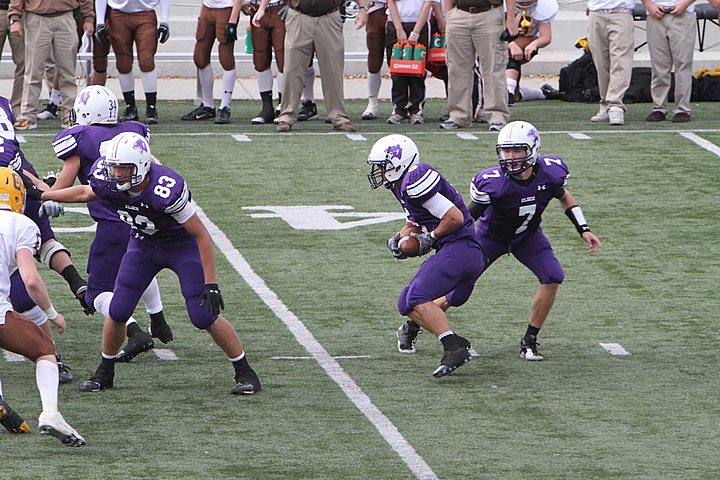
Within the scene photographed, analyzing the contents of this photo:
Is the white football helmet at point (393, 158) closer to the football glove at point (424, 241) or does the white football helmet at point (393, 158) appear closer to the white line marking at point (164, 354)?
the football glove at point (424, 241)

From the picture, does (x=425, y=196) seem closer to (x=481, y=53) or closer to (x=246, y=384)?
(x=246, y=384)

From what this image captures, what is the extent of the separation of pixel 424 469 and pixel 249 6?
29.9 ft

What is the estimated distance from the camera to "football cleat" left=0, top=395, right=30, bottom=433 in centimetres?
631

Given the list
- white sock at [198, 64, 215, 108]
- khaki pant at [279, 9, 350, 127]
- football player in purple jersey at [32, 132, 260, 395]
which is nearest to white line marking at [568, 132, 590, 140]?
khaki pant at [279, 9, 350, 127]

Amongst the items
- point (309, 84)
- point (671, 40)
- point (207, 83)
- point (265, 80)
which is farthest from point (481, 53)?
point (207, 83)

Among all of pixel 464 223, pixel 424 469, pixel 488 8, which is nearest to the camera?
pixel 424 469

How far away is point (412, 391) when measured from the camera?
7.16 m

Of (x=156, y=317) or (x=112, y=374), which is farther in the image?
(x=156, y=317)

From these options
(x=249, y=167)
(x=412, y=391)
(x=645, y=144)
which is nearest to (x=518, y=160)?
(x=412, y=391)

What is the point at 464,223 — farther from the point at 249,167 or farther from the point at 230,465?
the point at 249,167

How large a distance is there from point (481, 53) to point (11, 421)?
26.6 ft

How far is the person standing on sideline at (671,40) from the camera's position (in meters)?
13.9

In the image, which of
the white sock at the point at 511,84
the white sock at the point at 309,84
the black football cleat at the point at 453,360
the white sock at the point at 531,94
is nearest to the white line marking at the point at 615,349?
the black football cleat at the point at 453,360

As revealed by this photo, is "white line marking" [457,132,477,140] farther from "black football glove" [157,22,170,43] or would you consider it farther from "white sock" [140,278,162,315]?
"white sock" [140,278,162,315]
